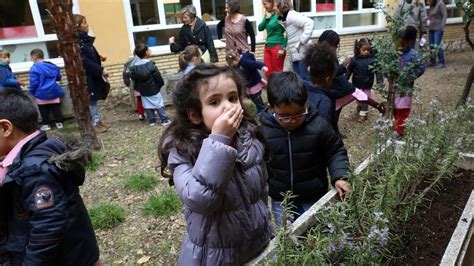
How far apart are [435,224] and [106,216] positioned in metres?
3.06

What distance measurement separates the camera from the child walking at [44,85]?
23.1 ft

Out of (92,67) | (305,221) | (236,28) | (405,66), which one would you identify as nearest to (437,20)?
(236,28)

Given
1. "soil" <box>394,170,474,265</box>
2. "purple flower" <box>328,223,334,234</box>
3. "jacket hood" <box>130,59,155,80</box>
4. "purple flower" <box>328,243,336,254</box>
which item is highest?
"jacket hood" <box>130,59,155,80</box>

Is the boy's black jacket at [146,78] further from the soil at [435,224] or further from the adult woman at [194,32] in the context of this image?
the soil at [435,224]

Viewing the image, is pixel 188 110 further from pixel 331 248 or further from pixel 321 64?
pixel 321 64

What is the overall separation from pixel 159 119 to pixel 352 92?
4.13m

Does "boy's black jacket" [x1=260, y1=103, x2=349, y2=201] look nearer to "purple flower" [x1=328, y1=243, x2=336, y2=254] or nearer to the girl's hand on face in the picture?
"purple flower" [x1=328, y1=243, x2=336, y2=254]

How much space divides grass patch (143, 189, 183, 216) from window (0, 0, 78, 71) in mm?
5867

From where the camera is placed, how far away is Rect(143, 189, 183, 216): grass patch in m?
4.14

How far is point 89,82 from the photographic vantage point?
6953 mm

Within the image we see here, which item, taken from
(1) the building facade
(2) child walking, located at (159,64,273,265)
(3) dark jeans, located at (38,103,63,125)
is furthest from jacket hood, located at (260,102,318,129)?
(1) the building facade

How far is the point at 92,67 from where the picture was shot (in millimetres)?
6797

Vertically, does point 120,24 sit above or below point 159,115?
above

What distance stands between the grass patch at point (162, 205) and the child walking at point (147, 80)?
10.4 ft
